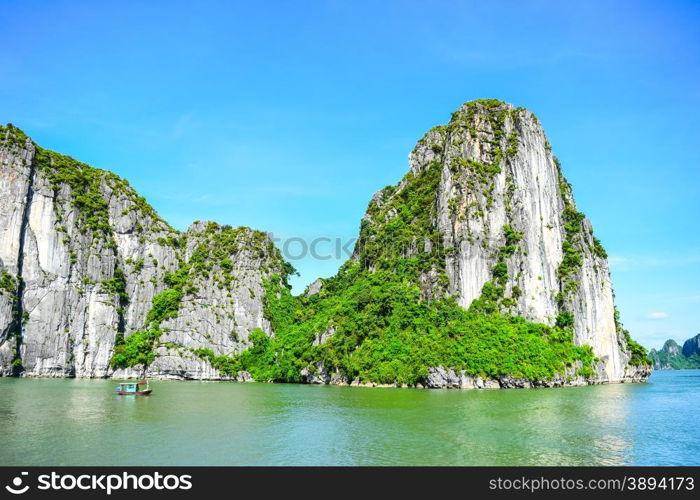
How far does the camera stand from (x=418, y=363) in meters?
52.0

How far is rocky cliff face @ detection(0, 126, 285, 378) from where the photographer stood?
2485 inches

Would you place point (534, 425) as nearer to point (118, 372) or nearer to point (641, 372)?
point (641, 372)

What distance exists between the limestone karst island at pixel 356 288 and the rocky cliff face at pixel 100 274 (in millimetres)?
179

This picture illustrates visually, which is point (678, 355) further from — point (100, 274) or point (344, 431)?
point (344, 431)

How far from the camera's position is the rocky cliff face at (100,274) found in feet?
207

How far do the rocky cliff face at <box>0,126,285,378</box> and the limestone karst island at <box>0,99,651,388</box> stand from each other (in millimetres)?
179

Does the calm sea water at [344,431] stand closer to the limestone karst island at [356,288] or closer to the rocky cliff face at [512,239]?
the limestone karst island at [356,288]

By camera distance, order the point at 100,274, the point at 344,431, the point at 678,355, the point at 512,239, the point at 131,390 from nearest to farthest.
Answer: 1. the point at 344,431
2. the point at 131,390
3. the point at 512,239
4. the point at 100,274
5. the point at 678,355

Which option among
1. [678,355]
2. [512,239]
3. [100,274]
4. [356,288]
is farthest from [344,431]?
[678,355]

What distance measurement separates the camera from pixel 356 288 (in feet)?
223

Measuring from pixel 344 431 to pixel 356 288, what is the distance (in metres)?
43.4

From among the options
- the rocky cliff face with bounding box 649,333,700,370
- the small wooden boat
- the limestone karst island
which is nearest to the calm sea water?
the small wooden boat
